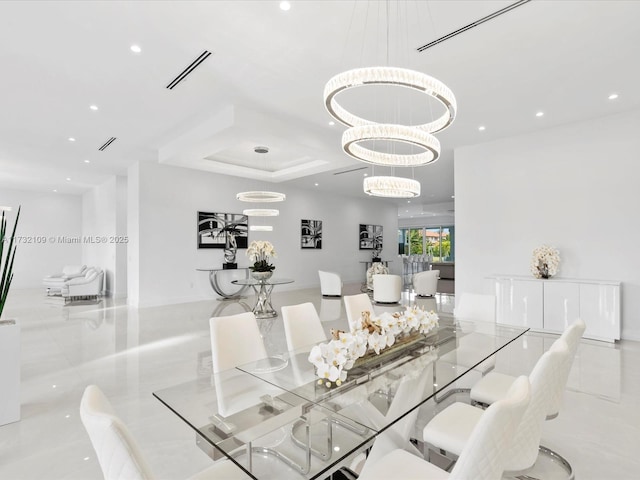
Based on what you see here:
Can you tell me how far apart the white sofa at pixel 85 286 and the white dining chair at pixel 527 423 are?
31.6ft

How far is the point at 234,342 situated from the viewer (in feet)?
7.61

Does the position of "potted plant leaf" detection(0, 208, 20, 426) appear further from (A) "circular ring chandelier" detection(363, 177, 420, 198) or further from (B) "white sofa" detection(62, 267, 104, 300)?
(B) "white sofa" detection(62, 267, 104, 300)

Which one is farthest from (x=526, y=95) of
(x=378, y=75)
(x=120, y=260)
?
(x=120, y=260)

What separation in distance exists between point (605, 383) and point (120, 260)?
10.4 m

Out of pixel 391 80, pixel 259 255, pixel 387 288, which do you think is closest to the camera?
pixel 391 80

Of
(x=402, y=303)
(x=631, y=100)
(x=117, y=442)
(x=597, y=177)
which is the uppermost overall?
(x=631, y=100)

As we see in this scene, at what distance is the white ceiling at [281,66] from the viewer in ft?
9.84

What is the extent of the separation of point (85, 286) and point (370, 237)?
9.38 m

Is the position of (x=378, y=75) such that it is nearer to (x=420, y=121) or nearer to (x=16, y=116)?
(x=420, y=121)

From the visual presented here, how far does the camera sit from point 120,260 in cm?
Result: 948

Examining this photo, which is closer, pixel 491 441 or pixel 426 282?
pixel 491 441

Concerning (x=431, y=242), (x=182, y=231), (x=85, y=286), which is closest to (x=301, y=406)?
(x=182, y=231)

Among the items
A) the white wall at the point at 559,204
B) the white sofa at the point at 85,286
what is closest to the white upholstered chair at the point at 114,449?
the white wall at the point at 559,204

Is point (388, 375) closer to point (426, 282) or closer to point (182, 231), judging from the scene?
point (182, 231)
